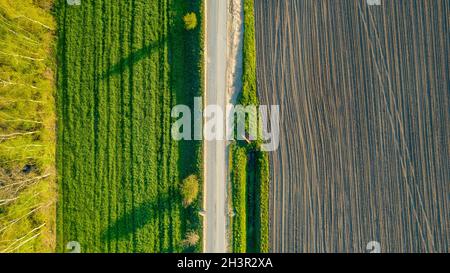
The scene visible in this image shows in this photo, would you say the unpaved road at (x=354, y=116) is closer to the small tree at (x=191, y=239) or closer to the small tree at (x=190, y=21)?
the small tree at (x=190, y=21)

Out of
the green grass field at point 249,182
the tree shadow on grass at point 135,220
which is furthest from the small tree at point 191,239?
the green grass field at point 249,182

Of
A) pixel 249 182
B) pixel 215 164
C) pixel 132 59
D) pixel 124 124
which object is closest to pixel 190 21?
pixel 132 59

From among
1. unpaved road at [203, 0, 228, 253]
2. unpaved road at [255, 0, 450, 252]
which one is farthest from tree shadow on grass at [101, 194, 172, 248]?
unpaved road at [255, 0, 450, 252]

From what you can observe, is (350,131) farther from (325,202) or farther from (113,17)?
(113,17)

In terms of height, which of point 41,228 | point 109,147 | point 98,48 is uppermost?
point 98,48

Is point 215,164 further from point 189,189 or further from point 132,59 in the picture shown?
point 132,59

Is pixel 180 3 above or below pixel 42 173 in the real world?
above
